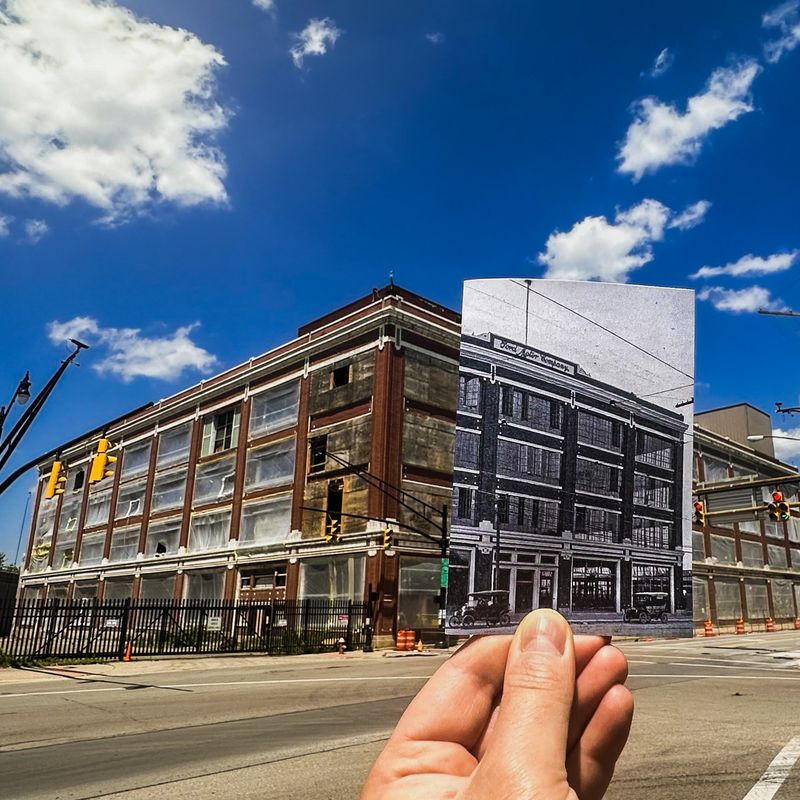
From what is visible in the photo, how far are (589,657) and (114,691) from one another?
1586cm

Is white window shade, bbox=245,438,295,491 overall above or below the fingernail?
above

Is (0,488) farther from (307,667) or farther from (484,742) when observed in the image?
(484,742)

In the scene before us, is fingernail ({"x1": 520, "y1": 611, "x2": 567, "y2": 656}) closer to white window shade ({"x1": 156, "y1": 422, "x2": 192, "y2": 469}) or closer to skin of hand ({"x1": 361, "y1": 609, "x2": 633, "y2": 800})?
skin of hand ({"x1": 361, "y1": 609, "x2": 633, "y2": 800})

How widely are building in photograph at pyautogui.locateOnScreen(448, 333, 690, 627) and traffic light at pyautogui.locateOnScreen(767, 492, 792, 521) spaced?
22.5m

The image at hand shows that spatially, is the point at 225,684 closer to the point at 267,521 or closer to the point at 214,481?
the point at 267,521

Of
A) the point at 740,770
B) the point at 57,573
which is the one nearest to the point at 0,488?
the point at 740,770

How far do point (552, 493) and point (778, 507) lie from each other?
78.0 feet

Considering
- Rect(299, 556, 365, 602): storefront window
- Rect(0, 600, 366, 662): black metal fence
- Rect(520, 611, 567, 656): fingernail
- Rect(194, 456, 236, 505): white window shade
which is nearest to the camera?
Rect(520, 611, 567, 656): fingernail

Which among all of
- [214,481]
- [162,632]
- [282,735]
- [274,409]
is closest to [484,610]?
[282,735]

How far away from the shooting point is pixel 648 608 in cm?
274

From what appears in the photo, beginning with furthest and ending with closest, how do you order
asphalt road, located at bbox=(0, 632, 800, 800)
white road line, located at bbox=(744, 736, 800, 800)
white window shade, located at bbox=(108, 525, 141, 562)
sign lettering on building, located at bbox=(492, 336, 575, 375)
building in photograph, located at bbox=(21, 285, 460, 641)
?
1. white window shade, located at bbox=(108, 525, 141, 562)
2. building in photograph, located at bbox=(21, 285, 460, 641)
3. asphalt road, located at bbox=(0, 632, 800, 800)
4. white road line, located at bbox=(744, 736, 800, 800)
5. sign lettering on building, located at bbox=(492, 336, 575, 375)

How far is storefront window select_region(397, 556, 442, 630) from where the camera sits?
3388 cm

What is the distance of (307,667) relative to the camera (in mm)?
22469

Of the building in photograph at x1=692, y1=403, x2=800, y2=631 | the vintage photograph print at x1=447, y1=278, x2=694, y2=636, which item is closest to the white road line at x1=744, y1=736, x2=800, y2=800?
the vintage photograph print at x1=447, y1=278, x2=694, y2=636
